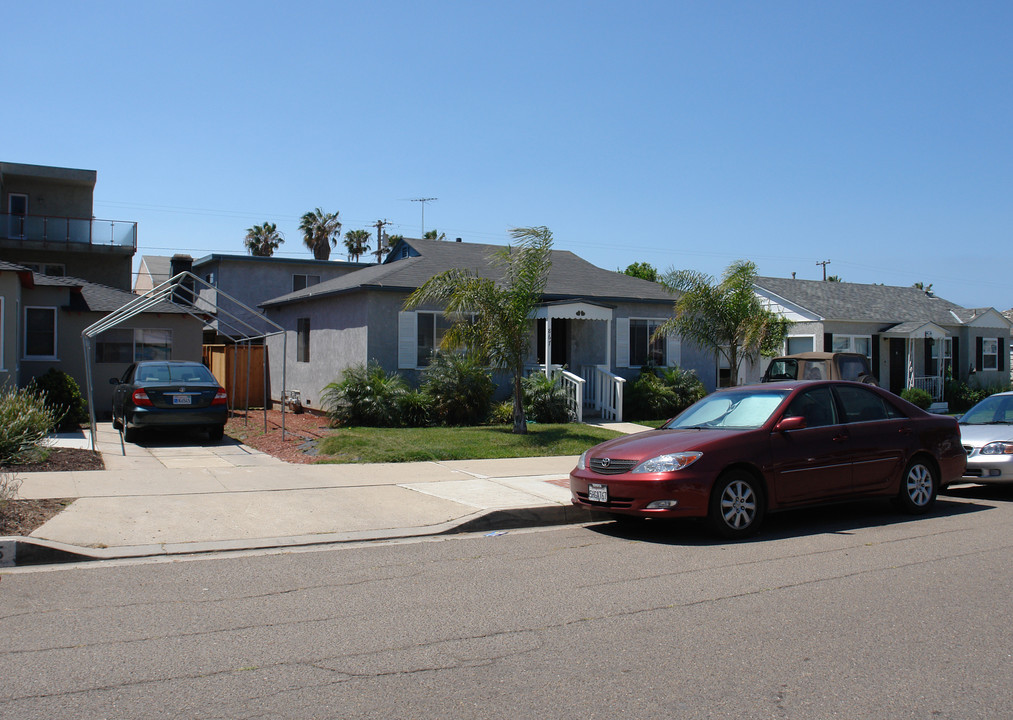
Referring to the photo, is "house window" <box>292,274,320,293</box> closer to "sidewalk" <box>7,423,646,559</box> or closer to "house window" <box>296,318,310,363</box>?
"house window" <box>296,318,310,363</box>

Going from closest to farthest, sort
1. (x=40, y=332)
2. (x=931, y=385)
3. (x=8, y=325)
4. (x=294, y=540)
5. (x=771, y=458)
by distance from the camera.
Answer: (x=294, y=540) → (x=771, y=458) → (x=8, y=325) → (x=40, y=332) → (x=931, y=385)

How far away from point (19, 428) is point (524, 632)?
29.6ft

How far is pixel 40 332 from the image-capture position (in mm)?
20266

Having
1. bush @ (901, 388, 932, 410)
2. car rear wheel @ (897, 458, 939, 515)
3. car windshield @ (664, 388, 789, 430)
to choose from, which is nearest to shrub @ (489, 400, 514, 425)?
car windshield @ (664, 388, 789, 430)

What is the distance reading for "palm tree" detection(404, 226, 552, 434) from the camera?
1560 cm

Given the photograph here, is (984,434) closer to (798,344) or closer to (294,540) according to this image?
(294,540)

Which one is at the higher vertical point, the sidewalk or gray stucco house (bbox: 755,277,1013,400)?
gray stucco house (bbox: 755,277,1013,400)

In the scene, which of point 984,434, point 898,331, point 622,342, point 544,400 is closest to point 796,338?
point 898,331

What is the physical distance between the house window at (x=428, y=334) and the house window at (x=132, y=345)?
719 centimetres

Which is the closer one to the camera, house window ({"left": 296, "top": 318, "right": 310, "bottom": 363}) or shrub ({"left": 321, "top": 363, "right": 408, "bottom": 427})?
shrub ({"left": 321, "top": 363, "right": 408, "bottom": 427})

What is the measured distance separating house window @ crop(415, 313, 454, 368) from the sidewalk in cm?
699

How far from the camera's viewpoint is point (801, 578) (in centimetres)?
656

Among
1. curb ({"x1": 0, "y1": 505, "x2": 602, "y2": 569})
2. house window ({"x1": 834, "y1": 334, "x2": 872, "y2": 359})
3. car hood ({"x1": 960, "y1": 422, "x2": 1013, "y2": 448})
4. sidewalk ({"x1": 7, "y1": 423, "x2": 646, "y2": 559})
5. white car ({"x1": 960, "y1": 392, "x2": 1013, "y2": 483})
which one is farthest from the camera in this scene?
house window ({"x1": 834, "y1": 334, "x2": 872, "y2": 359})

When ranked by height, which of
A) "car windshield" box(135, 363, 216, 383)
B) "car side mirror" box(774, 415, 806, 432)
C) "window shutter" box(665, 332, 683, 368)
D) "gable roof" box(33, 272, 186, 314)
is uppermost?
"gable roof" box(33, 272, 186, 314)
